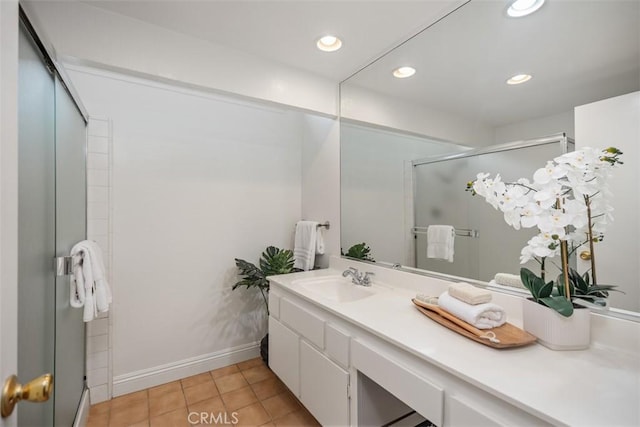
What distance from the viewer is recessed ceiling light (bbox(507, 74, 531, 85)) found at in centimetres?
122

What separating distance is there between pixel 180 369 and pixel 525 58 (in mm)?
2881

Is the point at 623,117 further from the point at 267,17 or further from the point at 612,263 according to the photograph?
the point at 267,17

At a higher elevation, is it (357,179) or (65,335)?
(357,179)

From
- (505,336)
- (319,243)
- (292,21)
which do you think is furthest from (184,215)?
(505,336)

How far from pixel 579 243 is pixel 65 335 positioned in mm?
2216

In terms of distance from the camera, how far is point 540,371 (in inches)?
32.2

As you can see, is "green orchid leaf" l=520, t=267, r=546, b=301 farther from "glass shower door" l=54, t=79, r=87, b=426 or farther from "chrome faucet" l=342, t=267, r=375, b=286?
"glass shower door" l=54, t=79, r=87, b=426

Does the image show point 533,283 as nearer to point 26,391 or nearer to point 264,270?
point 26,391

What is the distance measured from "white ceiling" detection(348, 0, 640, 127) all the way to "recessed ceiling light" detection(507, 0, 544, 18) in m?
0.02

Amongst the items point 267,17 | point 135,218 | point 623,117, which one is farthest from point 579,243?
point 135,218

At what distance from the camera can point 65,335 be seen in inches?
52.6

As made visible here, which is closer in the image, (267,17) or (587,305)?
(587,305)

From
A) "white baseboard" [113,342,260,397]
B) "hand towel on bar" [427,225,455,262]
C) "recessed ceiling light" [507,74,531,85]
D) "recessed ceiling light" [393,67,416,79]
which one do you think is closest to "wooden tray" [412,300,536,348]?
"hand towel on bar" [427,225,455,262]

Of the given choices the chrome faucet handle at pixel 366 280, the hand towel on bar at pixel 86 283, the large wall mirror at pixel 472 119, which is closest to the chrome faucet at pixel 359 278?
the chrome faucet handle at pixel 366 280
